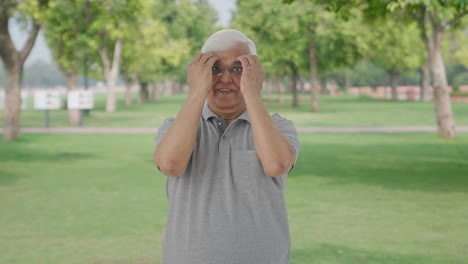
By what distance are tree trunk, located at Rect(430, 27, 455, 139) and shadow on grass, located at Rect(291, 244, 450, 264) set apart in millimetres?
14569

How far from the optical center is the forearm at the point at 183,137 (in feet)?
8.62

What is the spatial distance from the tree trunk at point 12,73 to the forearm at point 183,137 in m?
19.5

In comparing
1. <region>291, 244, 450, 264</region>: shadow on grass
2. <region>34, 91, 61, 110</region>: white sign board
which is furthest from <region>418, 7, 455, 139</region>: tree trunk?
<region>291, 244, 450, 264</region>: shadow on grass

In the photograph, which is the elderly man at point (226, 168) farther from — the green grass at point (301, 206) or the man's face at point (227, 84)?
the green grass at point (301, 206)

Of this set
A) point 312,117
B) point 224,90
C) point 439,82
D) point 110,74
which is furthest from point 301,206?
point 110,74

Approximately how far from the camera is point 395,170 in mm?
13992

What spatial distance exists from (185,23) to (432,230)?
65.3m

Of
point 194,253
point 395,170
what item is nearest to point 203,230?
point 194,253

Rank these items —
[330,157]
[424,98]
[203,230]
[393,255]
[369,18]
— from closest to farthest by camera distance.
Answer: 1. [203,230]
2. [393,255]
3. [330,157]
4. [369,18]
5. [424,98]

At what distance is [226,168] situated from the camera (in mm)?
2654

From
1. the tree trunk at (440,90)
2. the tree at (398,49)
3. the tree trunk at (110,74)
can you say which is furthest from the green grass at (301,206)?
the tree at (398,49)

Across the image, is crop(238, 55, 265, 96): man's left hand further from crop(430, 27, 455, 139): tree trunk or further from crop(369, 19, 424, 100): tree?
crop(369, 19, 424, 100): tree

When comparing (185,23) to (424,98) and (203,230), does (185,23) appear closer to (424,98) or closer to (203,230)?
(424,98)

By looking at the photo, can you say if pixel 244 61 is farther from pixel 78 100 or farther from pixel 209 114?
pixel 78 100
